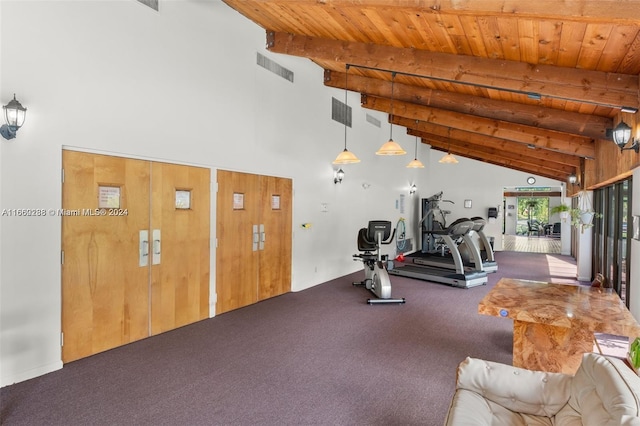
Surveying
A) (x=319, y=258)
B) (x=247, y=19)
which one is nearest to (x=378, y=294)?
(x=319, y=258)

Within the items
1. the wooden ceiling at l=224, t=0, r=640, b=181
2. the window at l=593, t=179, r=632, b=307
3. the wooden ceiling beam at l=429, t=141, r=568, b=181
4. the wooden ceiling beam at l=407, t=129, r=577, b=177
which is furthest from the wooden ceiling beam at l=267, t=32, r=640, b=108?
the wooden ceiling beam at l=429, t=141, r=568, b=181

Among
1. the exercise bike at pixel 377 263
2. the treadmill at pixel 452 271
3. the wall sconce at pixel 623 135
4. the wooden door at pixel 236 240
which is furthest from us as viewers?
the treadmill at pixel 452 271

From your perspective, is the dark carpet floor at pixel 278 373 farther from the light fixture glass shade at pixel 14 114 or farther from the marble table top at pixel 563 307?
the light fixture glass shade at pixel 14 114

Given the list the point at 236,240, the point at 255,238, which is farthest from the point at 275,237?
the point at 236,240

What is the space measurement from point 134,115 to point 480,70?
4.01 metres

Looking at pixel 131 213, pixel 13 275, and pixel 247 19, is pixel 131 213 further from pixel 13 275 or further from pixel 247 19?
pixel 247 19

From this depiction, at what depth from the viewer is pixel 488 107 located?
605cm

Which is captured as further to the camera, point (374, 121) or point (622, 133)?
point (374, 121)

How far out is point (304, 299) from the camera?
20.8 ft

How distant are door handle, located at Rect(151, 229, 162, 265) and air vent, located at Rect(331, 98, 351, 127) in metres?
4.78

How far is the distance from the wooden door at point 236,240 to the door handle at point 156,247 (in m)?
0.93

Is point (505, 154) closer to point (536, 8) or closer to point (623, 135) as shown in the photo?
point (623, 135)

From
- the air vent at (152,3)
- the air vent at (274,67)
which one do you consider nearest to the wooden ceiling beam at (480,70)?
the air vent at (274,67)

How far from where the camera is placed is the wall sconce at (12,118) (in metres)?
3.11
